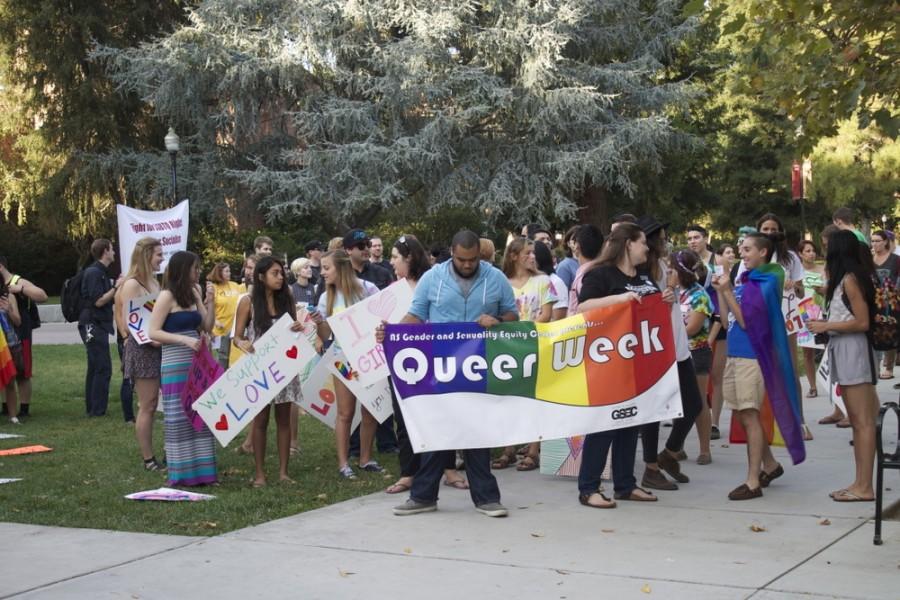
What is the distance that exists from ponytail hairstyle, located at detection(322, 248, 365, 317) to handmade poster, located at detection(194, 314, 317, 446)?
2.38ft

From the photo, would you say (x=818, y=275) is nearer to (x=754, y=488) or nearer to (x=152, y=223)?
(x=754, y=488)

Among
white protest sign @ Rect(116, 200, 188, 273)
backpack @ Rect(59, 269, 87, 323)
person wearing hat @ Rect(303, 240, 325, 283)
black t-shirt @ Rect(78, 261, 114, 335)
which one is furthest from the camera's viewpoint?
white protest sign @ Rect(116, 200, 188, 273)

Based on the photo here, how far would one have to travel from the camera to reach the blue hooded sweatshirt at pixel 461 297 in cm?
814

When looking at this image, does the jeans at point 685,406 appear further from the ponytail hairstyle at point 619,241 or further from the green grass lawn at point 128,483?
the green grass lawn at point 128,483

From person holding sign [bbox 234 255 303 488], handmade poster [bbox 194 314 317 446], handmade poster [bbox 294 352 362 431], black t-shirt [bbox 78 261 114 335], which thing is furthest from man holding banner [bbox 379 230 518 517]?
black t-shirt [bbox 78 261 114 335]

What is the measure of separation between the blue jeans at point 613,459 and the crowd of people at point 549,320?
0.01m

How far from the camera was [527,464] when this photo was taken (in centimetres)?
992

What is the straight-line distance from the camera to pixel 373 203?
33.6 metres

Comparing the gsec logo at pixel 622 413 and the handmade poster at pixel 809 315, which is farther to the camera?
the handmade poster at pixel 809 315

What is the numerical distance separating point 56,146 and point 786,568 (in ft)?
117

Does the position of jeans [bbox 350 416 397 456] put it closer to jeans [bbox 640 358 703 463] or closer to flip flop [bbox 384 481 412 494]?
flip flop [bbox 384 481 412 494]

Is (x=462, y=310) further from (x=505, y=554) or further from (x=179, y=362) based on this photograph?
(x=179, y=362)

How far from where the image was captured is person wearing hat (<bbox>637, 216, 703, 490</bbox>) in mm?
8719

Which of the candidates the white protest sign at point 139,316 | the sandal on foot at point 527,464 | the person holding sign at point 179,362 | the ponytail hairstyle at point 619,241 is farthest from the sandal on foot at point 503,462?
the white protest sign at point 139,316
